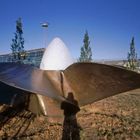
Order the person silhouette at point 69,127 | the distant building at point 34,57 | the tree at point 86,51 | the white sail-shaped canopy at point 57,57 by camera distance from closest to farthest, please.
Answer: the person silhouette at point 69,127 < the white sail-shaped canopy at point 57,57 < the distant building at point 34,57 < the tree at point 86,51

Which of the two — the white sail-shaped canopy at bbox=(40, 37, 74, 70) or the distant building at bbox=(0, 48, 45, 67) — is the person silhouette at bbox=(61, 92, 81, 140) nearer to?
the white sail-shaped canopy at bbox=(40, 37, 74, 70)

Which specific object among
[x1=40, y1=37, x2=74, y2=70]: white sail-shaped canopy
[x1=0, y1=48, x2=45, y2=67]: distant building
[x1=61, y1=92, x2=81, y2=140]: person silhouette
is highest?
[x1=0, y1=48, x2=45, y2=67]: distant building

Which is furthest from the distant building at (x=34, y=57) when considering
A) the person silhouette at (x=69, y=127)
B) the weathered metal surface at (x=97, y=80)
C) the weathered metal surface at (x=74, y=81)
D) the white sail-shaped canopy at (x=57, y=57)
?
the weathered metal surface at (x=97, y=80)

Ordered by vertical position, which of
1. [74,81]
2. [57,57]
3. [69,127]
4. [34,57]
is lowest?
[69,127]

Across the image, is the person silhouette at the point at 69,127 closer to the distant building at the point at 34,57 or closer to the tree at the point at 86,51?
the distant building at the point at 34,57

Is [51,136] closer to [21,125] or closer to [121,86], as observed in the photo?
[21,125]

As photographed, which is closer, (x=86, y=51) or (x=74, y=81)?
(x=74, y=81)

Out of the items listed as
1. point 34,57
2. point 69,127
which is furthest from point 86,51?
point 69,127

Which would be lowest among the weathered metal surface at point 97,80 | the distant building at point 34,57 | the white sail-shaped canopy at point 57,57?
the weathered metal surface at point 97,80

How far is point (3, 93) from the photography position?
5.21 metres

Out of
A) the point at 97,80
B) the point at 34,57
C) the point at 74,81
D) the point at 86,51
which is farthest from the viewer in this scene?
the point at 86,51

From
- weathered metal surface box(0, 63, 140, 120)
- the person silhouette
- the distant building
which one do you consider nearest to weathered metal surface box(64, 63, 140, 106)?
weathered metal surface box(0, 63, 140, 120)

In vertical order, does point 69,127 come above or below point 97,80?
below

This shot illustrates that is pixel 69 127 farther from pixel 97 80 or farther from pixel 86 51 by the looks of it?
pixel 86 51
